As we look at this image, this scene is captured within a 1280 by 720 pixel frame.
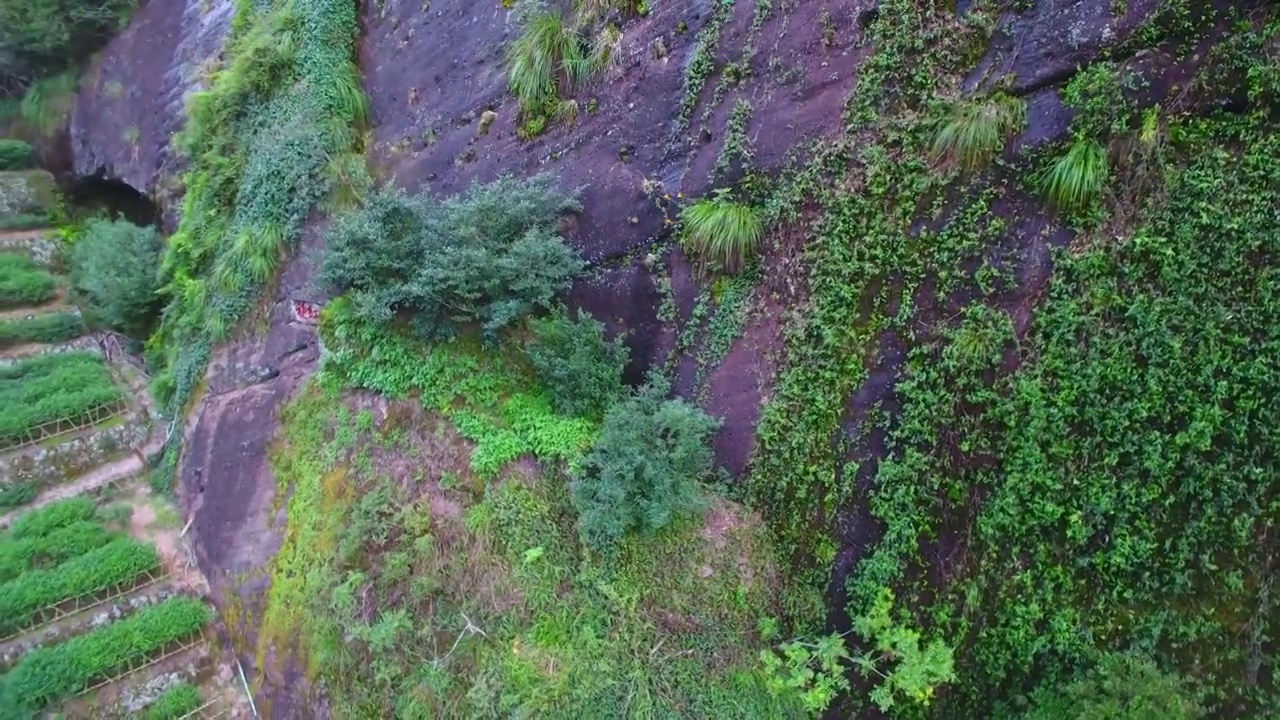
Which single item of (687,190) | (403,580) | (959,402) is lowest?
(403,580)

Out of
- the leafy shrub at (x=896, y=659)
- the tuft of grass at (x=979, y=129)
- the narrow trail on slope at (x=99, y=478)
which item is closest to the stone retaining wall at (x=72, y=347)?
the narrow trail on slope at (x=99, y=478)

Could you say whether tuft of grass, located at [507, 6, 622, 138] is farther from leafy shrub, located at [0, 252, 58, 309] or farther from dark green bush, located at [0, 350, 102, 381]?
leafy shrub, located at [0, 252, 58, 309]

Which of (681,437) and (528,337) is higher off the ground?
(528,337)

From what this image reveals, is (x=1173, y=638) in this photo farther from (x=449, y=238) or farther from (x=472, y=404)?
(x=449, y=238)

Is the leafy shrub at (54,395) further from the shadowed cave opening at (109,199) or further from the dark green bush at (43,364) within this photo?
the shadowed cave opening at (109,199)

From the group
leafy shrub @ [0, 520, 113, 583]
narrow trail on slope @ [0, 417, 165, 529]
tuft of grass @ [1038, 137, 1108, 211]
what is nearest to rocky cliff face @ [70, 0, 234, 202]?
narrow trail on slope @ [0, 417, 165, 529]

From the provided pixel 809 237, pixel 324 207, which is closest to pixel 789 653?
pixel 809 237
